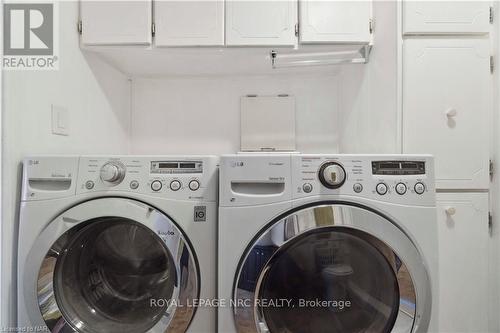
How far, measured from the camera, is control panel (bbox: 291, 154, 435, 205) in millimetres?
902

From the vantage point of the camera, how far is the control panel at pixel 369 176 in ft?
2.96

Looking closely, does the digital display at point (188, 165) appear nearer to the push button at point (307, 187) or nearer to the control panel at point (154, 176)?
the control panel at point (154, 176)

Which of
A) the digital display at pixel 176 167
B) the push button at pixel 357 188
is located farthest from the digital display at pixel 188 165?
the push button at pixel 357 188

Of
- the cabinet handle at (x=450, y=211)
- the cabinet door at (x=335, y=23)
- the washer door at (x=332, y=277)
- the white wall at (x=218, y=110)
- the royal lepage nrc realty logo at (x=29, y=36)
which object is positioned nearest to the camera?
the washer door at (x=332, y=277)

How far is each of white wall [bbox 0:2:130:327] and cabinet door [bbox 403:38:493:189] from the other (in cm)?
141

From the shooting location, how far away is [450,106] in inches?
45.5

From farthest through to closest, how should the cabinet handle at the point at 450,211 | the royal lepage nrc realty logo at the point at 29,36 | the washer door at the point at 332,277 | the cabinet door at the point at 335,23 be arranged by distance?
the cabinet door at the point at 335,23, the cabinet handle at the point at 450,211, the royal lepage nrc realty logo at the point at 29,36, the washer door at the point at 332,277

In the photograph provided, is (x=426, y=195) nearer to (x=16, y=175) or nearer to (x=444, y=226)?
(x=444, y=226)

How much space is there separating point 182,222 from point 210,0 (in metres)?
0.97

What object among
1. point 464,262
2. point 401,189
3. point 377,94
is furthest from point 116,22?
point 464,262

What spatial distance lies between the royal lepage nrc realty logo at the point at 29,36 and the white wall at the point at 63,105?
1.3 inches

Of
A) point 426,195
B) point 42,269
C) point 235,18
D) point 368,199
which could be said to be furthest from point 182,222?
point 235,18

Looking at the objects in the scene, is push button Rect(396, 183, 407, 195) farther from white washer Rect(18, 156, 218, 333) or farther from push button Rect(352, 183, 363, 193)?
white washer Rect(18, 156, 218, 333)

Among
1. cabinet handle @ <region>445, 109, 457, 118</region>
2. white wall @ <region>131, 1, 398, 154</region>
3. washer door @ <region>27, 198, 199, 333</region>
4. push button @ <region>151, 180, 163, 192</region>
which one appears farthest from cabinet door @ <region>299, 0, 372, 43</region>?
washer door @ <region>27, 198, 199, 333</region>
